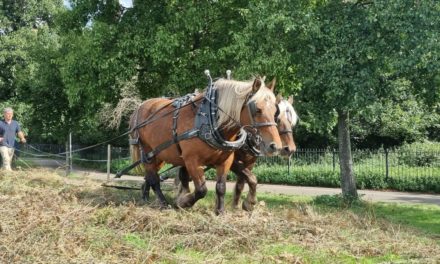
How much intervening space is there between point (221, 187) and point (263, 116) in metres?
1.26

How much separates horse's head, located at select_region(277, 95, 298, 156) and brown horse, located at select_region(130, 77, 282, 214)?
0.63 m

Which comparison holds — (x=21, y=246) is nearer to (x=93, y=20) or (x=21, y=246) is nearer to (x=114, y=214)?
(x=114, y=214)

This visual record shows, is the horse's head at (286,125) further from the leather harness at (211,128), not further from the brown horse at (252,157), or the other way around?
the leather harness at (211,128)

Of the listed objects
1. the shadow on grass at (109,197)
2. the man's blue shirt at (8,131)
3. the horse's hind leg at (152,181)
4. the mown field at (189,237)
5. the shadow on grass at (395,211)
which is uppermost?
the man's blue shirt at (8,131)

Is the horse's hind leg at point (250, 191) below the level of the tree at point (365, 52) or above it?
below

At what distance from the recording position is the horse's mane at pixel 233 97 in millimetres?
6559

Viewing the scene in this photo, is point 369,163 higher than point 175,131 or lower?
lower

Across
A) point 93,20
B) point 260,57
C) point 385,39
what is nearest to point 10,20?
point 93,20

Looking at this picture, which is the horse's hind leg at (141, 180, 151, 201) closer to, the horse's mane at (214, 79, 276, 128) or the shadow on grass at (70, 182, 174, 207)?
the shadow on grass at (70, 182, 174, 207)

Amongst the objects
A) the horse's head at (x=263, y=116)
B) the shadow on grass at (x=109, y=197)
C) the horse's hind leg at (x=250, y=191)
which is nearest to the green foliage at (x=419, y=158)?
the shadow on grass at (x=109, y=197)

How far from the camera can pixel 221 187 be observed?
7.11 metres

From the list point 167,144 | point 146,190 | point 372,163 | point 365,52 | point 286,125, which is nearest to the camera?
point 286,125

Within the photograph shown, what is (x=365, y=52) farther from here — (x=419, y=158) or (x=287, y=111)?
(x=419, y=158)

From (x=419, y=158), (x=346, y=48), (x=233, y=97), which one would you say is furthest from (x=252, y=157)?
(x=419, y=158)
